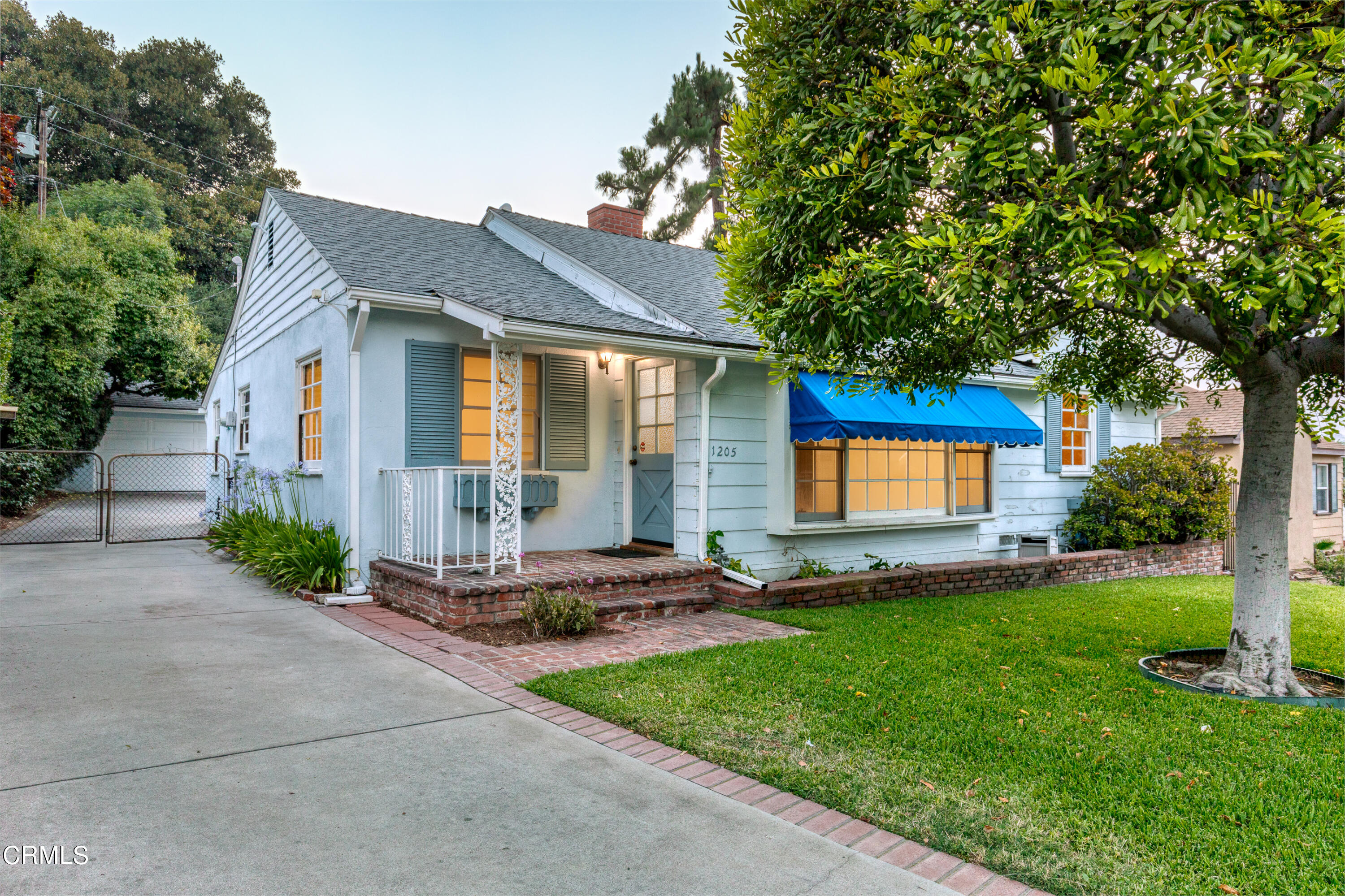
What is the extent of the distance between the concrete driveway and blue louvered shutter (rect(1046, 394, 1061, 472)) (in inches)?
425

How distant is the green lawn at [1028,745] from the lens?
9.80 ft

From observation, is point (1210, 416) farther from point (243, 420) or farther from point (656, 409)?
point (243, 420)

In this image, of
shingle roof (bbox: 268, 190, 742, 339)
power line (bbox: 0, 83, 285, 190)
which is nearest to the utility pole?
power line (bbox: 0, 83, 285, 190)

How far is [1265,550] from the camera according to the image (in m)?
5.30

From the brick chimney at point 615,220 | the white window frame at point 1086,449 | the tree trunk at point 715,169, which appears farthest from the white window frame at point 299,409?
the tree trunk at point 715,169

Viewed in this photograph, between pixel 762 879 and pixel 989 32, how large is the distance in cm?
433

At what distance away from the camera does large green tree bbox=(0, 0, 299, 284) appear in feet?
107

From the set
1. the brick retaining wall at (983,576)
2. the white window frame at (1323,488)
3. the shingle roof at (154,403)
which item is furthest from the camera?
the shingle roof at (154,403)

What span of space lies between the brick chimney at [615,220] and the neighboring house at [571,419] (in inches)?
111

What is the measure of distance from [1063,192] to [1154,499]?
10.2 meters

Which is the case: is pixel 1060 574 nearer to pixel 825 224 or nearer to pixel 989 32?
pixel 825 224

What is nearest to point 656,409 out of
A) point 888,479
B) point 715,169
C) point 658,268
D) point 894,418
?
point 894,418

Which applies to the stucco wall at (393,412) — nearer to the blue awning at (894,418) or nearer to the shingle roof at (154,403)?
the blue awning at (894,418)

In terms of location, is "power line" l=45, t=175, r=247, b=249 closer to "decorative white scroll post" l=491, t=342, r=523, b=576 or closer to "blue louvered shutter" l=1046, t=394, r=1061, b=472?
"decorative white scroll post" l=491, t=342, r=523, b=576
